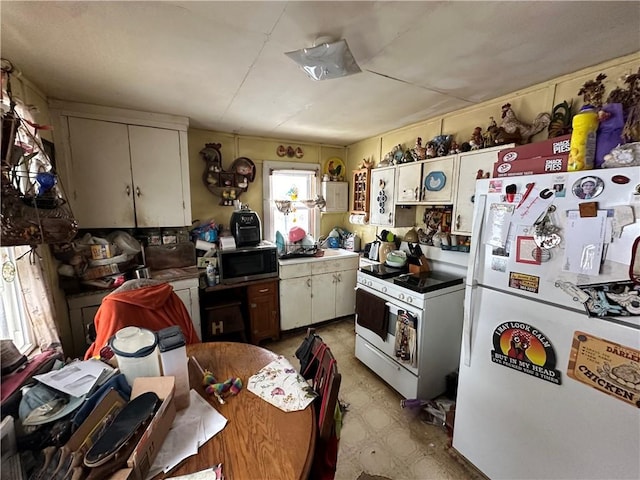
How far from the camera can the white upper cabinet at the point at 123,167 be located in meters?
2.11

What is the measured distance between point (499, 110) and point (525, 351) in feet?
5.95

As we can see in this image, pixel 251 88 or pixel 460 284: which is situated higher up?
pixel 251 88

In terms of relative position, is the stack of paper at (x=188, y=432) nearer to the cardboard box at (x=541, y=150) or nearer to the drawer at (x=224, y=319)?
the drawer at (x=224, y=319)

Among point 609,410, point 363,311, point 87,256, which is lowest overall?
point 363,311

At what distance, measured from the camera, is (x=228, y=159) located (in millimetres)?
3072

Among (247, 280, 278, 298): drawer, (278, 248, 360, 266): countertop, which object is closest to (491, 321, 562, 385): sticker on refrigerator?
(278, 248, 360, 266): countertop

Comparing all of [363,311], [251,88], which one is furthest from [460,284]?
[251,88]

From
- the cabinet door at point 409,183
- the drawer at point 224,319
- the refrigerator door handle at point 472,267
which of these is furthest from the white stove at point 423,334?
the drawer at point 224,319

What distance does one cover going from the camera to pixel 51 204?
120 cm

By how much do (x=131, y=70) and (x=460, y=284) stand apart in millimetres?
2736

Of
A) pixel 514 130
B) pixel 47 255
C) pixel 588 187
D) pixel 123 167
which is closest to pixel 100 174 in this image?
pixel 123 167

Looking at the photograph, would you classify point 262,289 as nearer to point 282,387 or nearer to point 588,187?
point 282,387

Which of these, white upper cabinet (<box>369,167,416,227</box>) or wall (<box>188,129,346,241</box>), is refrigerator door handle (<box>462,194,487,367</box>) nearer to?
white upper cabinet (<box>369,167,416,227</box>)

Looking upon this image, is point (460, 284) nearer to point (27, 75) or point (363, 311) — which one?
point (363, 311)
